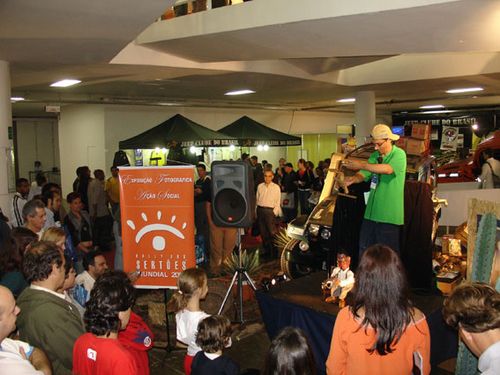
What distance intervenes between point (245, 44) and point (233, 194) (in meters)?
2.46

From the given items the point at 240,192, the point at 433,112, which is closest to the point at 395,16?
the point at 240,192

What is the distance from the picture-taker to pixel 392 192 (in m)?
4.61

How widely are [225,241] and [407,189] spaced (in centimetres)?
400

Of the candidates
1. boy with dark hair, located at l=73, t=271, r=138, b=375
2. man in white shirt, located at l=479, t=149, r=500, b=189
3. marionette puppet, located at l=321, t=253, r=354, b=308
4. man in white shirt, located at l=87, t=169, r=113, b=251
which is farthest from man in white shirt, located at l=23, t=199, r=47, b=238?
man in white shirt, located at l=479, t=149, r=500, b=189

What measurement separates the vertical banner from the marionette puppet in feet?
4.71

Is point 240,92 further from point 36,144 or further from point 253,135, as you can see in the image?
point 36,144

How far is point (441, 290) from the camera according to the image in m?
5.17

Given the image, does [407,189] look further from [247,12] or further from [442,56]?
[442,56]

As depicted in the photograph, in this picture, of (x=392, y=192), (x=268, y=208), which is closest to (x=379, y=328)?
(x=392, y=192)

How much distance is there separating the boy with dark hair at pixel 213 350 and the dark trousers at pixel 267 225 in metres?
6.42

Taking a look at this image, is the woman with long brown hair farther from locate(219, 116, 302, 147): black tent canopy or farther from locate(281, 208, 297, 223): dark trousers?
locate(219, 116, 302, 147): black tent canopy

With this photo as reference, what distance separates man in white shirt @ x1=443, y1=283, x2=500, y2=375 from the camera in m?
2.02

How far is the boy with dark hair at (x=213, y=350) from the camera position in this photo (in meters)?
2.65

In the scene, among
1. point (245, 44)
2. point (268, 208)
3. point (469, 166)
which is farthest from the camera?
point (469, 166)
